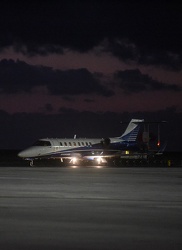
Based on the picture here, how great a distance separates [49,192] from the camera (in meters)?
24.3

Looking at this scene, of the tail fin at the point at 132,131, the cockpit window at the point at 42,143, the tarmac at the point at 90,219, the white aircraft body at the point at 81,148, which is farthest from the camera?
the tail fin at the point at 132,131

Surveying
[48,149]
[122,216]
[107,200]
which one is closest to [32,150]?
[48,149]

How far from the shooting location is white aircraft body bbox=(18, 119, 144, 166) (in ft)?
211

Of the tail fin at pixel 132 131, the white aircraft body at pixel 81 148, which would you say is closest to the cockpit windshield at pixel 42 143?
the white aircraft body at pixel 81 148

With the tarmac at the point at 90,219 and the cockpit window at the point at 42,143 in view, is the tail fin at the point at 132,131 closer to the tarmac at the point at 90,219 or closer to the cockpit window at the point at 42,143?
the cockpit window at the point at 42,143

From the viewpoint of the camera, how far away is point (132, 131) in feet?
249

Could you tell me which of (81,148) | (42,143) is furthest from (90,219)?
(81,148)

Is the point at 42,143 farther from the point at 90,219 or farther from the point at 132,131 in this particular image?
the point at 90,219

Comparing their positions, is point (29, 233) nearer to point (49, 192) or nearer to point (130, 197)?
point (130, 197)

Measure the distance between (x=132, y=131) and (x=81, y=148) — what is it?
402 inches

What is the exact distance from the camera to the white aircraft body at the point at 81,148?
64287mm

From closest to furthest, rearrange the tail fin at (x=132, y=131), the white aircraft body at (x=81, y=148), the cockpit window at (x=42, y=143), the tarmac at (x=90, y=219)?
the tarmac at (x=90, y=219)
the white aircraft body at (x=81, y=148)
the cockpit window at (x=42, y=143)
the tail fin at (x=132, y=131)

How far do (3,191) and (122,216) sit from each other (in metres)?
9.85

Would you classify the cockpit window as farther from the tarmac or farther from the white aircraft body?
the tarmac
